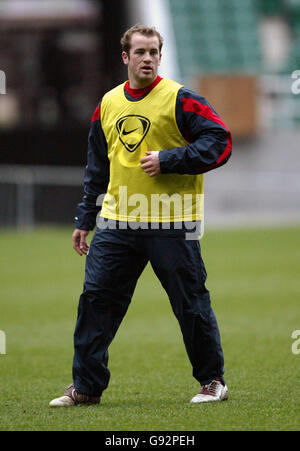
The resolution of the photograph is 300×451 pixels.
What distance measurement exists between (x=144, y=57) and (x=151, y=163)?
0.64 meters

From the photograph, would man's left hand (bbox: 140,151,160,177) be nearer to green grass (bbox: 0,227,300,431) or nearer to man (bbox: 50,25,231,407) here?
man (bbox: 50,25,231,407)

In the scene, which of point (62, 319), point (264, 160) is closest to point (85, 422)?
point (62, 319)

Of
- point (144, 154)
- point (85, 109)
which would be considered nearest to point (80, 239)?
point (144, 154)

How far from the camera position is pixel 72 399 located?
5.67m

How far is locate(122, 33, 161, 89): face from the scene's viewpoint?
548 cm

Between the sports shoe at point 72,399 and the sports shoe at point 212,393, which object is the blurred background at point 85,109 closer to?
the sports shoe at point 72,399

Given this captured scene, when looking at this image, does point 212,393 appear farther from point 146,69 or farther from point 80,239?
point 146,69

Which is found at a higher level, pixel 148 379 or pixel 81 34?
pixel 81 34

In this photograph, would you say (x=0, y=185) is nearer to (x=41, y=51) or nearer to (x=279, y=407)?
(x=41, y=51)

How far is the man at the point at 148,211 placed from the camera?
5438 millimetres

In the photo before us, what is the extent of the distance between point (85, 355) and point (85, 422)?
0.66 metres

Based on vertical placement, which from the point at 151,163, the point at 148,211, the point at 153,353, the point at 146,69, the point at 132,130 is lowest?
the point at 153,353

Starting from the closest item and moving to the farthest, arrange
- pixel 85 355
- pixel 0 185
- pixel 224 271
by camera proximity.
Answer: pixel 85 355 < pixel 224 271 < pixel 0 185

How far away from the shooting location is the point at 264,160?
93.7 feet
